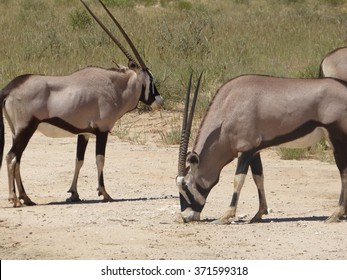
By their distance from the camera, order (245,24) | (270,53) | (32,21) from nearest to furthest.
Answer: (270,53) → (245,24) → (32,21)

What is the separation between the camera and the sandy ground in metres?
9.16

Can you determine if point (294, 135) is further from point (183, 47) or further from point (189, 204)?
point (183, 47)

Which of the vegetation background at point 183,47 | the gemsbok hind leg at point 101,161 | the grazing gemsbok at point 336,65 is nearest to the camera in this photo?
the gemsbok hind leg at point 101,161

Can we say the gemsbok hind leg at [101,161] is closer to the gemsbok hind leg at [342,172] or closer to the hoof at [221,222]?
the hoof at [221,222]

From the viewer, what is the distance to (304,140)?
10.5 m

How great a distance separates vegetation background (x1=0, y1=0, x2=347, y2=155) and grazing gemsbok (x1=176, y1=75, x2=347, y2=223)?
21.9ft

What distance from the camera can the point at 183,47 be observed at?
72.7 ft

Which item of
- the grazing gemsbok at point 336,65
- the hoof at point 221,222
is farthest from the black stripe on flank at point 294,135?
the grazing gemsbok at point 336,65

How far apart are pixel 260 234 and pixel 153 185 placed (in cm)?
364

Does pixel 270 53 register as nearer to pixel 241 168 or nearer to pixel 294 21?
pixel 294 21

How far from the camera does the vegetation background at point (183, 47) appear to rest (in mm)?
19516

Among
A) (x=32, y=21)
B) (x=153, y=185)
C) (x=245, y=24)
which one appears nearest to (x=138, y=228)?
(x=153, y=185)

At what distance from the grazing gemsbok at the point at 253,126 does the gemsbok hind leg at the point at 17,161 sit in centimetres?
211

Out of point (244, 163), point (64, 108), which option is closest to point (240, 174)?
point (244, 163)
